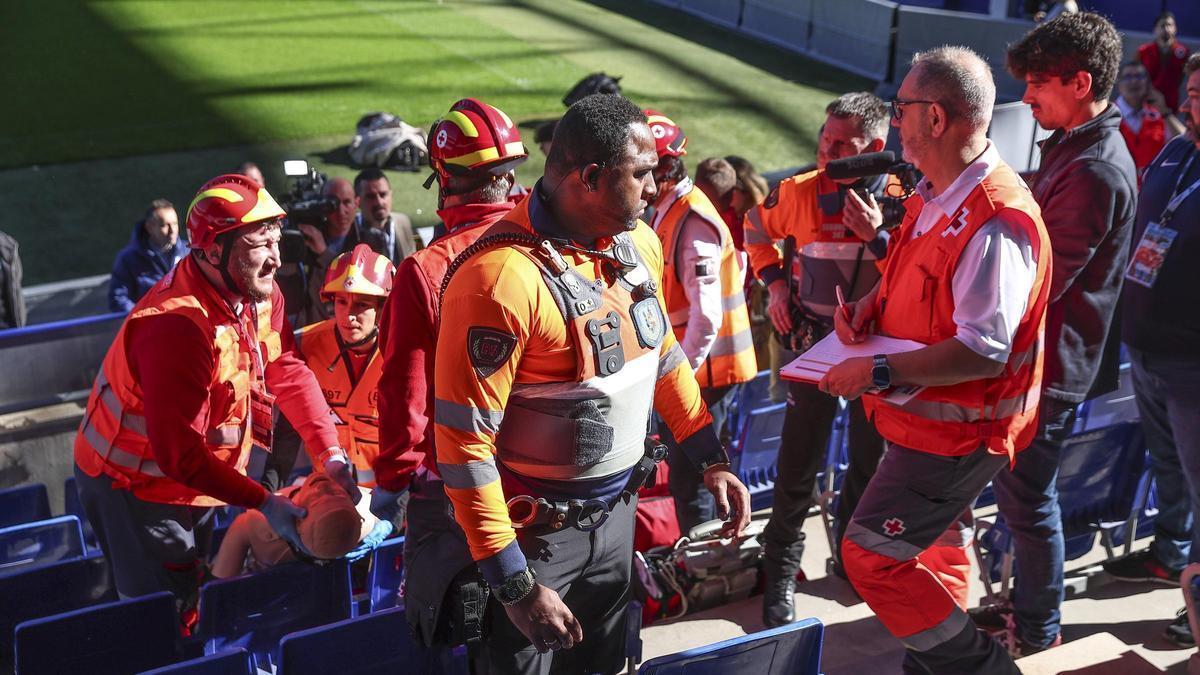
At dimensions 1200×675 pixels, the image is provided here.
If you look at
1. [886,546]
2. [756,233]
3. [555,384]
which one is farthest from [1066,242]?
[555,384]

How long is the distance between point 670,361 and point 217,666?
1.64 m

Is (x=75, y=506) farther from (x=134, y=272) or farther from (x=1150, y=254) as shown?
(x=1150, y=254)

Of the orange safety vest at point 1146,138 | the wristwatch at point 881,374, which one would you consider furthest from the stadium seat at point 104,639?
the orange safety vest at point 1146,138

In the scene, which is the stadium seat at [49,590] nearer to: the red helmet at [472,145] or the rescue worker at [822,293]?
the red helmet at [472,145]

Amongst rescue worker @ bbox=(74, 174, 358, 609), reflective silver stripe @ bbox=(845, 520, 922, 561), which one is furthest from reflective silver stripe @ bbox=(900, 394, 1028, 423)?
rescue worker @ bbox=(74, 174, 358, 609)

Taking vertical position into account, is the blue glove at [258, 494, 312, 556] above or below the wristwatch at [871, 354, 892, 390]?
below

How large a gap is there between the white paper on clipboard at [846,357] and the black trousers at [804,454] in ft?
3.57

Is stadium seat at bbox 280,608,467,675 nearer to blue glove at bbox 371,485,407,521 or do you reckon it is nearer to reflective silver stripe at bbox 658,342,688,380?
blue glove at bbox 371,485,407,521

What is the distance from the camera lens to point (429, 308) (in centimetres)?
374

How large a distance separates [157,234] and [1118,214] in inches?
260

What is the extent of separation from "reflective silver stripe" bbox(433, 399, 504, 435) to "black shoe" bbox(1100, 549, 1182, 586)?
3.61 meters

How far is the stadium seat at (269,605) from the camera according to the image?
422 cm

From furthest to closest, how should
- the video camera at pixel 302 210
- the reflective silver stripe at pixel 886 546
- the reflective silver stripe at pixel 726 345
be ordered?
the video camera at pixel 302 210
the reflective silver stripe at pixel 726 345
the reflective silver stripe at pixel 886 546

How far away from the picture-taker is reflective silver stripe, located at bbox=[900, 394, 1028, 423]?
3797mm
